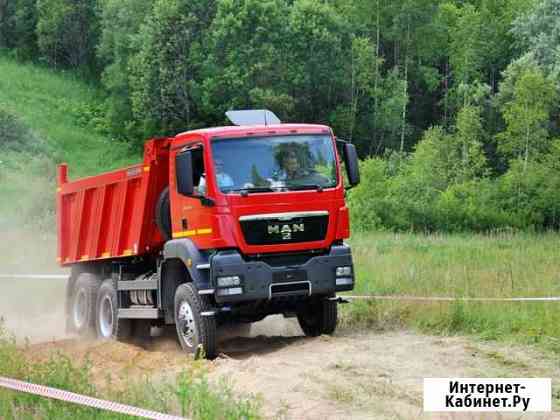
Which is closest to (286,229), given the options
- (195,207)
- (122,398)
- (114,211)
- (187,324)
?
(195,207)

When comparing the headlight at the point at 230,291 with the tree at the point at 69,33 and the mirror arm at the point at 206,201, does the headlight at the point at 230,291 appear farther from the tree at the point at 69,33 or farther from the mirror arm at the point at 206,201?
the tree at the point at 69,33

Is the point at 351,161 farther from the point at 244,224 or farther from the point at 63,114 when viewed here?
the point at 63,114

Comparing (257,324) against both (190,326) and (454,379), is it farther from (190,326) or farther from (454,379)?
(454,379)

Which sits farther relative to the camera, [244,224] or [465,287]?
[465,287]

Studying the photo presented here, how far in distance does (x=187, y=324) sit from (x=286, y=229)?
1.71m

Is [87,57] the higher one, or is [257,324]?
[87,57]

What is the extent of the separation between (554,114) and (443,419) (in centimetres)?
4723

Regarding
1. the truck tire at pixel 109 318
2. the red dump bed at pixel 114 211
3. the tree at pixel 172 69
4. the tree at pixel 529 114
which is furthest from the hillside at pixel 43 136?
the truck tire at pixel 109 318

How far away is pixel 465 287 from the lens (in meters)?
17.2

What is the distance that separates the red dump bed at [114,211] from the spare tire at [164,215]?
0.39 feet

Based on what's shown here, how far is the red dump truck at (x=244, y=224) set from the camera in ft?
41.8

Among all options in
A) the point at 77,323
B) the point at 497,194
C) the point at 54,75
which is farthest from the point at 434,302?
the point at 54,75

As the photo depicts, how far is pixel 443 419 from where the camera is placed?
886cm

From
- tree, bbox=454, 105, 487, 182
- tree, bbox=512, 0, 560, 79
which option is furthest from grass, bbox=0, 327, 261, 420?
tree, bbox=512, 0, 560, 79
